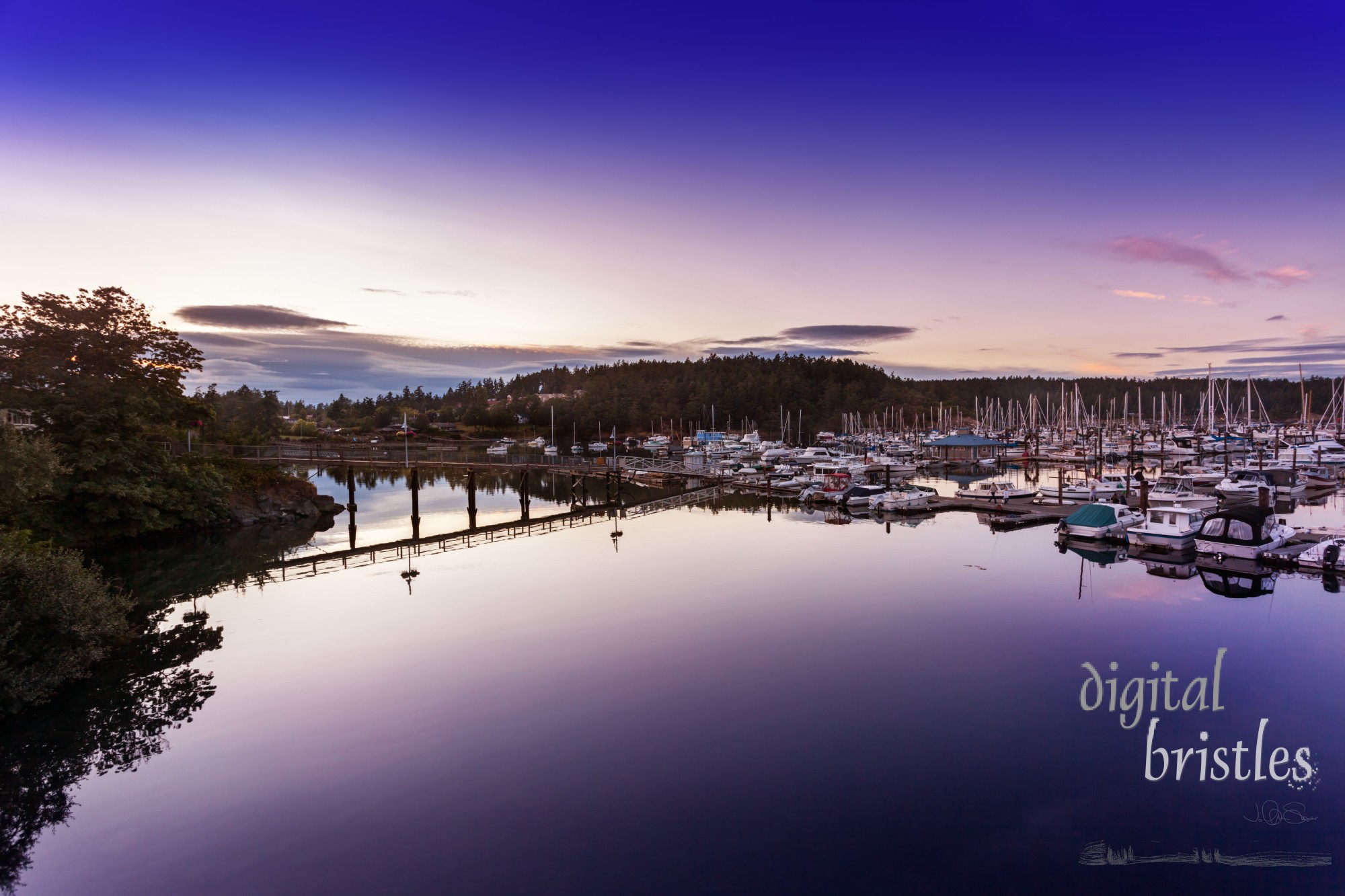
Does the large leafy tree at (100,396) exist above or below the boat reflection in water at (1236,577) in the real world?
above

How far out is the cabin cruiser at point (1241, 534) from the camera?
3816cm

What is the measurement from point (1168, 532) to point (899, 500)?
20887mm

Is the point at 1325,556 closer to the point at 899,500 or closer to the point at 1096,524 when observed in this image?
the point at 1096,524

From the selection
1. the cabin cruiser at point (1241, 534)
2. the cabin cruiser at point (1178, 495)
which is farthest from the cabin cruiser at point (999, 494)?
the cabin cruiser at point (1241, 534)

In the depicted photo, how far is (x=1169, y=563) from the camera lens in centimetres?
3997

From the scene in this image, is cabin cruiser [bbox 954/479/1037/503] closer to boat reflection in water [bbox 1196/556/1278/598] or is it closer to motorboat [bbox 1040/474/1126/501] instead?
Answer: motorboat [bbox 1040/474/1126/501]

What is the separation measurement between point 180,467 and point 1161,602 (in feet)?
193

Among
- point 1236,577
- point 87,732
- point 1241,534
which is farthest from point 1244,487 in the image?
point 87,732

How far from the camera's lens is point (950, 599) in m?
33.2

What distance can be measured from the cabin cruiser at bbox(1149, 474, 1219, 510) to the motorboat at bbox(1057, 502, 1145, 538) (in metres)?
15.0

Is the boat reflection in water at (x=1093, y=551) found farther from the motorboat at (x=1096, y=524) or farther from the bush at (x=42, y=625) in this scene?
the bush at (x=42, y=625)

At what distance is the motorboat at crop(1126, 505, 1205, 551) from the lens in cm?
4228

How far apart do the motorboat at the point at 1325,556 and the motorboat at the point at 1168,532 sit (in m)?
5.28

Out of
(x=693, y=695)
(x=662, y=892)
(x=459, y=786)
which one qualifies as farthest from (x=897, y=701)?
(x=459, y=786)
